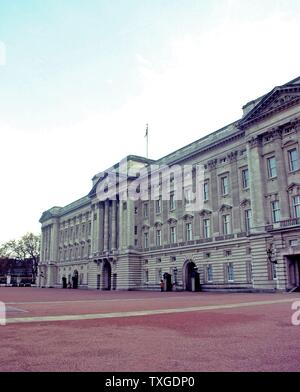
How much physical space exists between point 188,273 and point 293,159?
23.4m

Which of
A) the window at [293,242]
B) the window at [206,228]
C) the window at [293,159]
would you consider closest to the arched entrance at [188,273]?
the window at [206,228]

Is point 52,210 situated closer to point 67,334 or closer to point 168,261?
point 168,261

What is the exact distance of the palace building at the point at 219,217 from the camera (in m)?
39.6

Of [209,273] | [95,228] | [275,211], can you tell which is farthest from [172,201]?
[95,228]

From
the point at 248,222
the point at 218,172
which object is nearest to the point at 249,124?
the point at 218,172

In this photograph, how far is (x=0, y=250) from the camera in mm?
126938

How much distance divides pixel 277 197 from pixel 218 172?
454 inches

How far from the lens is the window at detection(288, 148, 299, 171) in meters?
39.7

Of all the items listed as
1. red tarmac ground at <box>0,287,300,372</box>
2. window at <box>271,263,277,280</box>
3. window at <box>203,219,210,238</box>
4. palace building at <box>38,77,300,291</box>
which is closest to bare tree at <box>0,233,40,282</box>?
palace building at <box>38,77,300,291</box>

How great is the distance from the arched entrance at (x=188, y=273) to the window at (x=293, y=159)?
2097 centimetres

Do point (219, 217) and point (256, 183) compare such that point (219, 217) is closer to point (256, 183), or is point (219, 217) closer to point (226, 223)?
point (226, 223)

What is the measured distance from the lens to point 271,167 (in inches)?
1686
